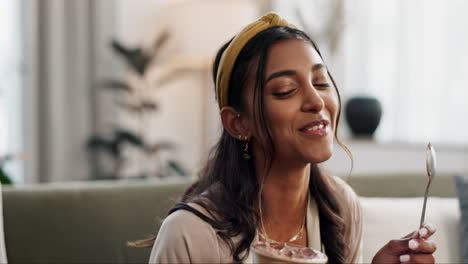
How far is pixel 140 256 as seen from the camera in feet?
5.48

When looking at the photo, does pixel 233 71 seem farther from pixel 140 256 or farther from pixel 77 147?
pixel 77 147

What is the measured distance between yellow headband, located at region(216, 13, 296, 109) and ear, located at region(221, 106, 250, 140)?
0.02m

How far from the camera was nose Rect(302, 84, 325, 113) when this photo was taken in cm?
108

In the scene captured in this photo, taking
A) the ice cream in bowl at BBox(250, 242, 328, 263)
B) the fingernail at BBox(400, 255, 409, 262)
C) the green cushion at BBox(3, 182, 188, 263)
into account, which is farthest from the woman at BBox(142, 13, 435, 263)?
the green cushion at BBox(3, 182, 188, 263)

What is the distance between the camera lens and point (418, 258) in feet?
3.17

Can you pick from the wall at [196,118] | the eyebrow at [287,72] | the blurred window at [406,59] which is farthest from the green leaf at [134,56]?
the eyebrow at [287,72]

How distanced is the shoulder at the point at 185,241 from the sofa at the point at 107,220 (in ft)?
1.39

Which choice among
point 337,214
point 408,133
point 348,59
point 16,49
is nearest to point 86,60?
point 16,49

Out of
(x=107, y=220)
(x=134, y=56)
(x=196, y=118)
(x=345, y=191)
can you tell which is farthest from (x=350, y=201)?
(x=196, y=118)

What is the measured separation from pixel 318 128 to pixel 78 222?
85 cm

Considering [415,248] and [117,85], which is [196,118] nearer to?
[117,85]

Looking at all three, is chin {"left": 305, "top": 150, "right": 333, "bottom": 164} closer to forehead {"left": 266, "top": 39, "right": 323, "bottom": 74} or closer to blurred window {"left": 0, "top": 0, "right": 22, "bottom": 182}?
forehead {"left": 266, "top": 39, "right": 323, "bottom": 74}

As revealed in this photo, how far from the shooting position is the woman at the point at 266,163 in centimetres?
111

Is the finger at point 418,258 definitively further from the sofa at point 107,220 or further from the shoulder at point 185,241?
the sofa at point 107,220
